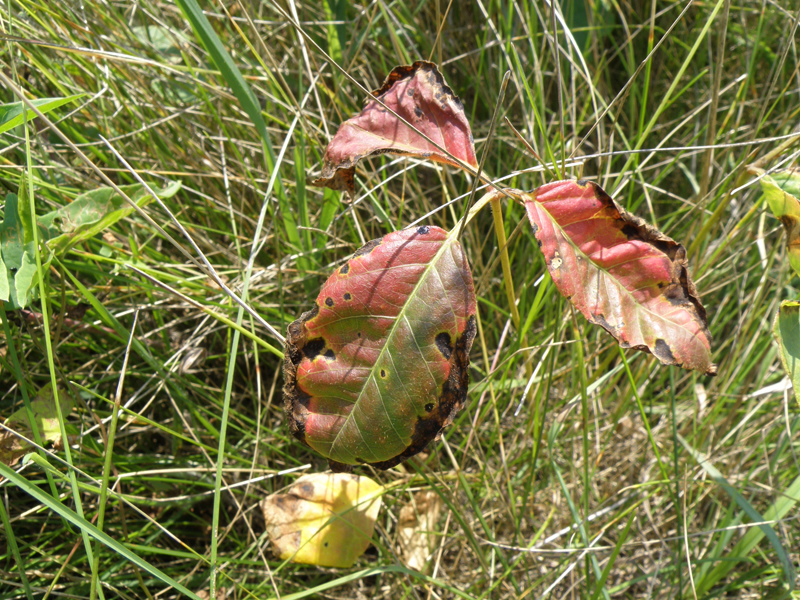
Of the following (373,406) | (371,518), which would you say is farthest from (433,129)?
(371,518)

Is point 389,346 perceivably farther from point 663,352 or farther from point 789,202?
point 789,202

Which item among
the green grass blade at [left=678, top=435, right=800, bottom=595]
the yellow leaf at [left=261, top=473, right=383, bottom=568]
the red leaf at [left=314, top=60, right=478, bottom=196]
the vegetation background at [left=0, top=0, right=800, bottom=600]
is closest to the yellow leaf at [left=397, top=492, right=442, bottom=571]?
the vegetation background at [left=0, top=0, right=800, bottom=600]

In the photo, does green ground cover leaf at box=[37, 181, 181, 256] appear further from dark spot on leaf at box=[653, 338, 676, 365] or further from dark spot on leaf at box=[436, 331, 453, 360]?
dark spot on leaf at box=[653, 338, 676, 365]

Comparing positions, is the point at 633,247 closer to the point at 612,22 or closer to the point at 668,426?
the point at 668,426

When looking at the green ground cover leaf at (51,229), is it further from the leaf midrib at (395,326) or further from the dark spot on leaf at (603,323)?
the dark spot on leaf at (603,323)

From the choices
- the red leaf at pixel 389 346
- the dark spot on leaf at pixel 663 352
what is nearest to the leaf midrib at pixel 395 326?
the red leaf at pixel 389 346

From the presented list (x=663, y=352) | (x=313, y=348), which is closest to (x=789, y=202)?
(x=663, y=352)
